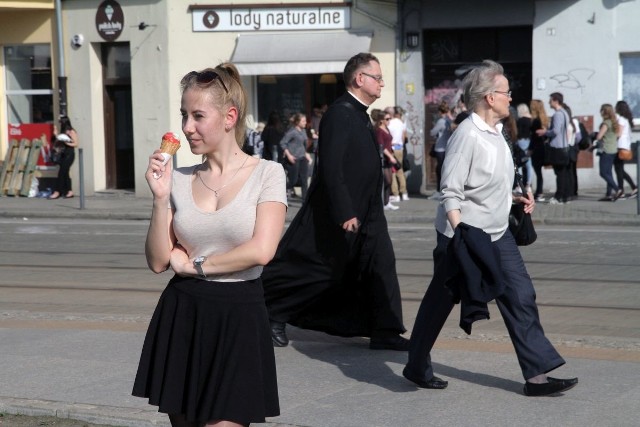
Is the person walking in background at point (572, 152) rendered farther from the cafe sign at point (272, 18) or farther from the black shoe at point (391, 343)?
the black shoe at point (391, 343)

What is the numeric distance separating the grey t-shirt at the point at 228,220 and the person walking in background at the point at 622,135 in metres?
16.3

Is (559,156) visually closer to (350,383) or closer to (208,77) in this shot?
(350,383)

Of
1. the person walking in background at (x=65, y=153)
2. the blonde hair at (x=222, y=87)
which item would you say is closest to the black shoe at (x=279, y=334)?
the blonde hair at (x=222, y=87)

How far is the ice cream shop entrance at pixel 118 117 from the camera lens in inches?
938

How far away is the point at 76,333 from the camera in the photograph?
8148 millimetres

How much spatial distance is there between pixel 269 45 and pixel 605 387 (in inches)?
672

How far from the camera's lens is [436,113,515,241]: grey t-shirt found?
602cm

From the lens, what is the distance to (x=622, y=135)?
1953 centimetres

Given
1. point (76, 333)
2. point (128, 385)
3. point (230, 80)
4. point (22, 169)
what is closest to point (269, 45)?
point (22, 169)

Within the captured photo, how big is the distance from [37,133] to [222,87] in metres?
21.2

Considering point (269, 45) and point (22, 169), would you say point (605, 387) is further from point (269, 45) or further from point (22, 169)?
point (22, 169)

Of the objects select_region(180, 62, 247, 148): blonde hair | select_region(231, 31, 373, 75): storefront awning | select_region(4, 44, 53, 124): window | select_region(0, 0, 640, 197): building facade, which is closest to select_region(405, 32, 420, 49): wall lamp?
select_region(0, 0, 640, 197): building facade

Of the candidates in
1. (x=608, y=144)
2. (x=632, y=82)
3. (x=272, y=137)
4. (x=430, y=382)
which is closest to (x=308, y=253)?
(x=430, y=382)

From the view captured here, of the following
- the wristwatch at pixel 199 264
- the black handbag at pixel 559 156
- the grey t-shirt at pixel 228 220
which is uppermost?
the grey t-shirt at pixel 228 220
